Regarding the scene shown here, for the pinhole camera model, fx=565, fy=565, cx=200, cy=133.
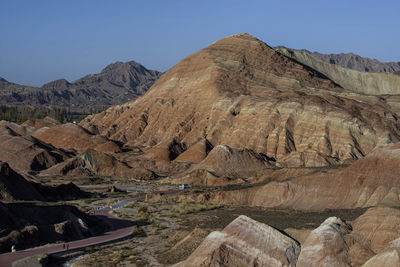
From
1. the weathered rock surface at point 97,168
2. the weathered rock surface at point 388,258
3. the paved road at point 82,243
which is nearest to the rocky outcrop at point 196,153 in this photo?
the weathered rock surface at point 97,168

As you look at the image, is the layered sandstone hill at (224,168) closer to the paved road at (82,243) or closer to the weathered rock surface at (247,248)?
the paved road at (82,243)

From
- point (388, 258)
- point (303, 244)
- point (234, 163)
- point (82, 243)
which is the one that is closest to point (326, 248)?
point (303, 244)

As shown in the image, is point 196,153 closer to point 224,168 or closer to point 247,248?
point 224,168

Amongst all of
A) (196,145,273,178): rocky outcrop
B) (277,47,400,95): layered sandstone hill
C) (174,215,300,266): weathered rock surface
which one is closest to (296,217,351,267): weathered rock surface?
(174,215,300,266): weathered rock surface

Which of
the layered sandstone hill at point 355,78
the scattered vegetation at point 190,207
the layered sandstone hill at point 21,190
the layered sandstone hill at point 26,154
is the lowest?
the scattered vegetation at point 190,207

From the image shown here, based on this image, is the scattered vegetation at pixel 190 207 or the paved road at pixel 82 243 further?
the scattered vegetation at pixel 190 207

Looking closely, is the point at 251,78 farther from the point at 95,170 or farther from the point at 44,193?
the point at 44,193

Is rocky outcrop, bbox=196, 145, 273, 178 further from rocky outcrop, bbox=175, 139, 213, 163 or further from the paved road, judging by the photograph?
the paved road
